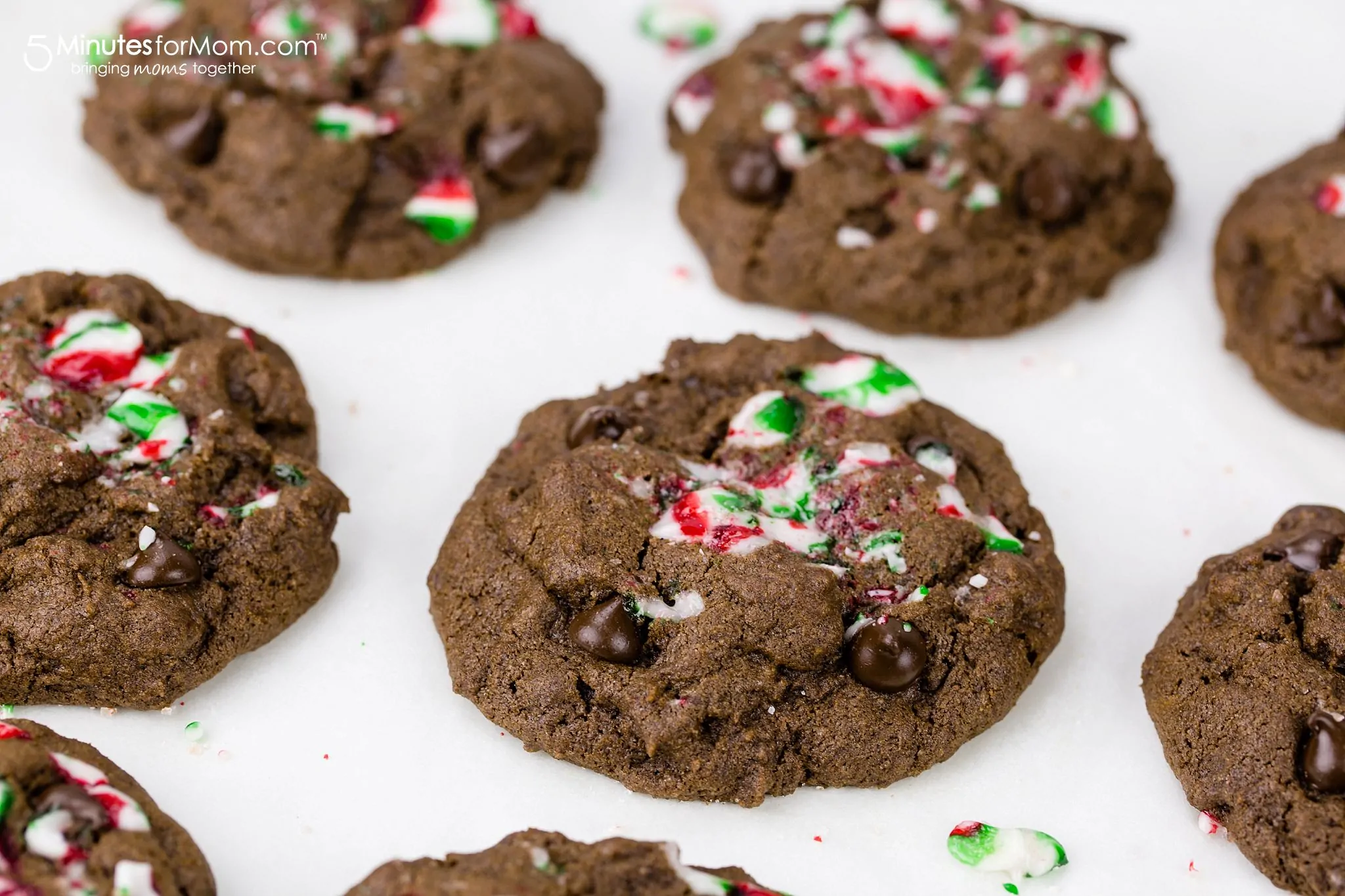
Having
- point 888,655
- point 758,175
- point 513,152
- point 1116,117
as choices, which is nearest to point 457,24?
point 513,152

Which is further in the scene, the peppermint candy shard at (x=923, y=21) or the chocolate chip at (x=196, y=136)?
the peppermint candy shard at (x=923, y=21)

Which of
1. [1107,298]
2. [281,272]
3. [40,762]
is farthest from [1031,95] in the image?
[40,762]

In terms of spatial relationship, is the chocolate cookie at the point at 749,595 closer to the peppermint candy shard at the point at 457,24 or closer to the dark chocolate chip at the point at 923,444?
the dark chocolate chip at the point at 923,444

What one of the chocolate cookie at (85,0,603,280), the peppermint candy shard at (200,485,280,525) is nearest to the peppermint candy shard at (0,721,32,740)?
the peppermint candy shard at (200,485,280,525)

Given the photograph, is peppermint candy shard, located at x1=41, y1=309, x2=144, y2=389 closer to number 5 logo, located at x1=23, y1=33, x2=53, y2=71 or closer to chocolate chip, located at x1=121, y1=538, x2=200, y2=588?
chocolate chip, located at x1=121, y1=538, x2=200, y2=588

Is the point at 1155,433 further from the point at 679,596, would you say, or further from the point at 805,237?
the point at 679,596

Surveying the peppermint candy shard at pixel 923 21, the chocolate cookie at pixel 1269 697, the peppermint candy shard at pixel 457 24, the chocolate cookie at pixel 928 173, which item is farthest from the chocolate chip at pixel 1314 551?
the peppermint candy shard at pixel 457 24
